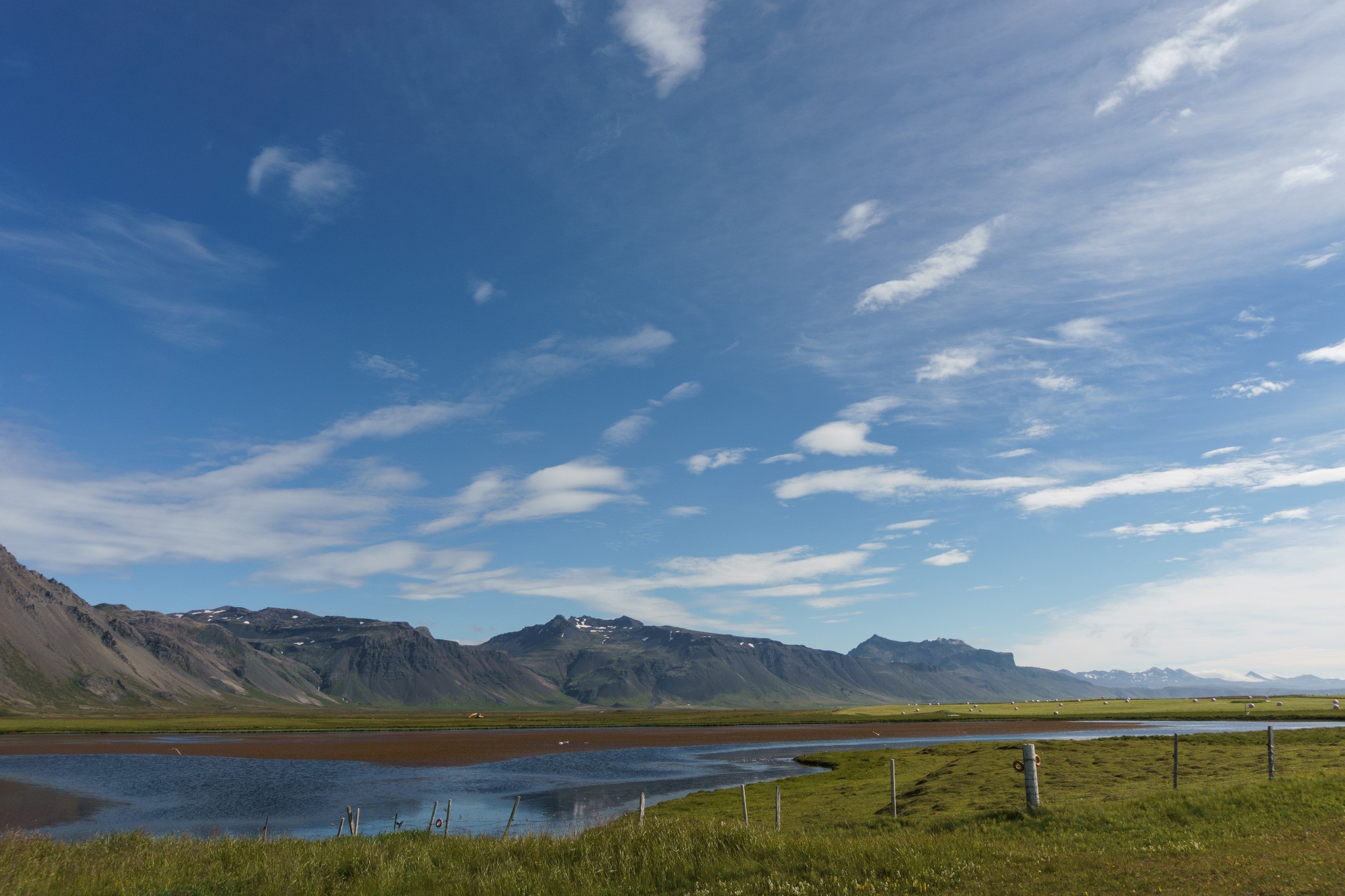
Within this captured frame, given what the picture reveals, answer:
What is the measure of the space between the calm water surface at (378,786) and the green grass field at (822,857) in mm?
20670

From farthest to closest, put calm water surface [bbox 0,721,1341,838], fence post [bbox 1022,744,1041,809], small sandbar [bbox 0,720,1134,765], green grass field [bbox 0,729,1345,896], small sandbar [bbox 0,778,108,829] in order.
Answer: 1. small sandbar [bbox 0,720,1134,765]
2. small sandbar [bbox 0,778,108,829]
3. calm water surface [bbox 0,721,1341,838]
4. fence post [bbox 1022,744,1041,809]
5. green grass field [bbox 0,729,1345,896]

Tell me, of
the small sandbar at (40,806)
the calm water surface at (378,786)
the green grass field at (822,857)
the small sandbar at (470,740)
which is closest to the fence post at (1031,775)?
the green grass field at (822,857)

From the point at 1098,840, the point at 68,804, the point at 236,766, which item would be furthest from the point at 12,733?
the point at 1098,840

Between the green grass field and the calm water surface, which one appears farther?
the calm water surface

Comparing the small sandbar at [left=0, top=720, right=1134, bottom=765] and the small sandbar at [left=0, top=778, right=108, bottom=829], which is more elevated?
the small sandbar at [left=0, top=778, right=108, bottom=829]

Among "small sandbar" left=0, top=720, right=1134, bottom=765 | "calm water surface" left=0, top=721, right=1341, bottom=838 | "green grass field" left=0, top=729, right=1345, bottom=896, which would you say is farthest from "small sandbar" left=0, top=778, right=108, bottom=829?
"green grass field" left=0, top=729, right=1345, bottom=896

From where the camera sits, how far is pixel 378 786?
234ft

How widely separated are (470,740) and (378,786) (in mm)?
72749

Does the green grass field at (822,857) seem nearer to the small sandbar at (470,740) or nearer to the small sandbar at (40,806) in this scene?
the small sandbar at (40,806)

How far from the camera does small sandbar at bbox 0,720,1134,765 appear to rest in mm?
108625

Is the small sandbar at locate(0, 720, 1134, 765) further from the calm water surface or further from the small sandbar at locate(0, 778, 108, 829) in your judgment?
the small sandbar at locate(0, 778, 108, 829)

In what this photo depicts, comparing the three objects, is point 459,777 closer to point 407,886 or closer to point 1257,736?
point 407,886

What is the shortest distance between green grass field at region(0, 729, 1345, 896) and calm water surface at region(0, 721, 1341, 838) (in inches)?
814

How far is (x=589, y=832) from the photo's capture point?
24.1m
